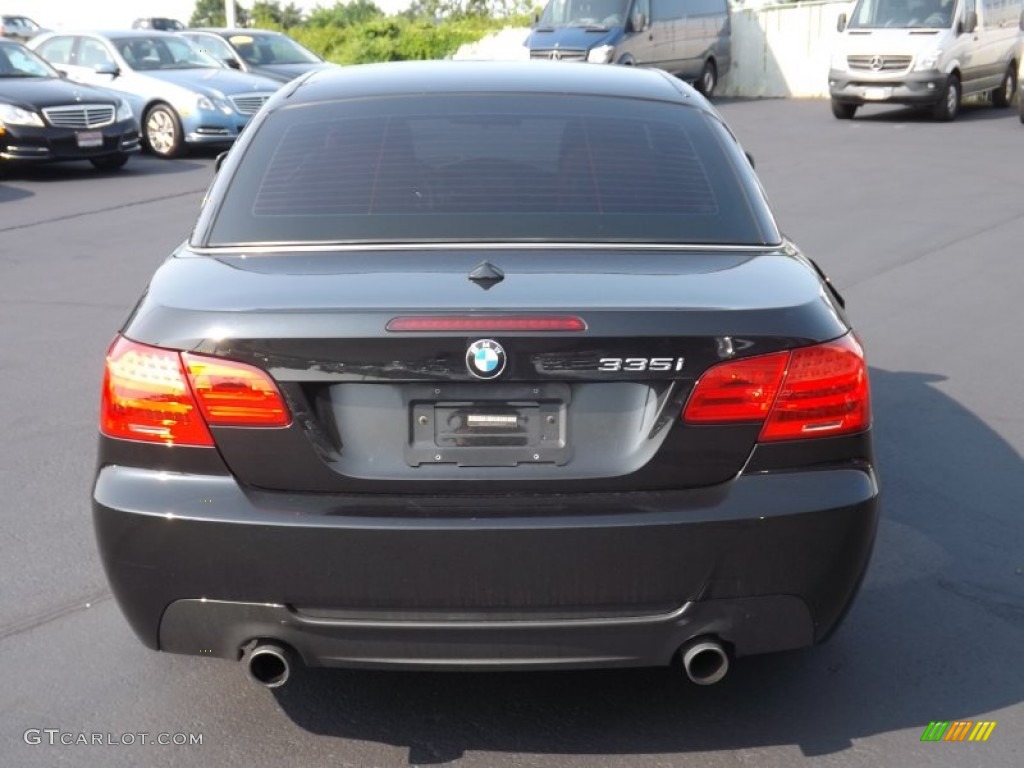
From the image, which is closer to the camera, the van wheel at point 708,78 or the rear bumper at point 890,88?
the rear bumper at point 890,88

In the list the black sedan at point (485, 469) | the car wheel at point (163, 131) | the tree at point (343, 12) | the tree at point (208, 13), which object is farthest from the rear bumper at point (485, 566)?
the tree at point (208, 13)

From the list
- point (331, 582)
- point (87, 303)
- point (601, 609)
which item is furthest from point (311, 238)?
point (87, 303)

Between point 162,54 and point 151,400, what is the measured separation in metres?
18.8

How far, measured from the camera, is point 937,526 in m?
5.52

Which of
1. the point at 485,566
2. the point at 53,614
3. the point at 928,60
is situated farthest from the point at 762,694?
the point at 928,60

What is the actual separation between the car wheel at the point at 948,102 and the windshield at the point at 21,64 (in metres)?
13.8

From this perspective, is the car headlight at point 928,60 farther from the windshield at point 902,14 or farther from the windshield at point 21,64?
the windshield at point 21,64

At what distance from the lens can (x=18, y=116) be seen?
17125mm

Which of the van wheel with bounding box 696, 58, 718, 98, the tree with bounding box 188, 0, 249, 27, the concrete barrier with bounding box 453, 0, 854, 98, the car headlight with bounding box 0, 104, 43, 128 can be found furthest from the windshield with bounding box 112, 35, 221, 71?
the tree with bounding box 188, 0, 249, 27

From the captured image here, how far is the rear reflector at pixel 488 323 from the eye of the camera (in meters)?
3.40

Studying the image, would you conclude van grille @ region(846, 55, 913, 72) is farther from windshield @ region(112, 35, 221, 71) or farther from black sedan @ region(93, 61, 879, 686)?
black sedan @ region(93, 61, 879, 686)

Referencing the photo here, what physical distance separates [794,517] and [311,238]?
4.96 feet

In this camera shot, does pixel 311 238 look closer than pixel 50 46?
Yes

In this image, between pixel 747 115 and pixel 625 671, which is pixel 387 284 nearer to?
pixel 625 671
